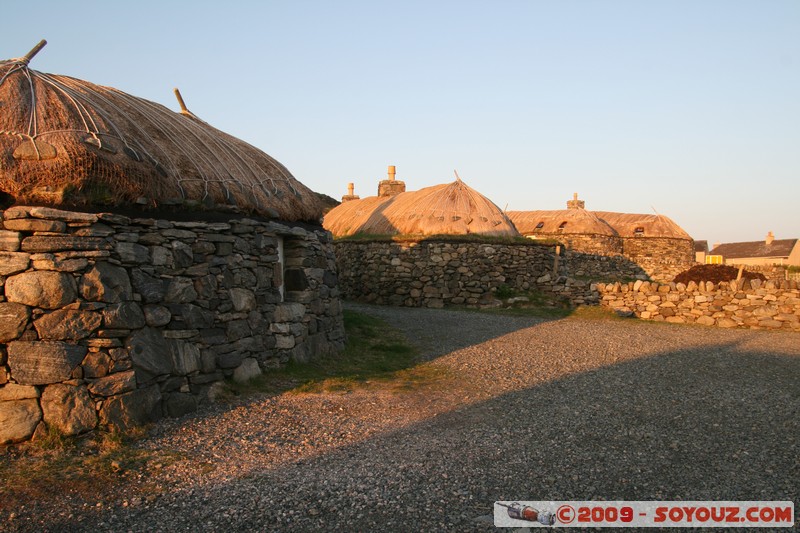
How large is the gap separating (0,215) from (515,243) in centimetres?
1517

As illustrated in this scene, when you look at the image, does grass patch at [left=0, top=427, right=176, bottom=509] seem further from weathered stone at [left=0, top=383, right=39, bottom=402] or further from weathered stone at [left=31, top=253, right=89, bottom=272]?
weathered stone at [left=31, top=253, right=89, bottom=272]

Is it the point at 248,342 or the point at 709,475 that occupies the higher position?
the point at 248,342

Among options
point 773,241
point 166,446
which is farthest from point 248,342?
point 773,241

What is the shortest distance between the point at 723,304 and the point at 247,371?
41.7 feet

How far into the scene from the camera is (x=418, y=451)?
5.91 meters

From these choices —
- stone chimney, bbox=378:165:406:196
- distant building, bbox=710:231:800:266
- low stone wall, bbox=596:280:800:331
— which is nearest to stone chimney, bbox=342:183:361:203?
stone chimney, bbox=378:165:406:196

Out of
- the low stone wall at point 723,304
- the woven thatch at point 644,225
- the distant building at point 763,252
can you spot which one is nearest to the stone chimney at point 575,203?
the woven thatch at point 644,225

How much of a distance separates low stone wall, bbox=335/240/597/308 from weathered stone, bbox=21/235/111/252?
12525mm

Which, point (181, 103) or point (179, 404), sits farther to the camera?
point (181, 103)

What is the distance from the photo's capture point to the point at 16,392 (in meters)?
6.05

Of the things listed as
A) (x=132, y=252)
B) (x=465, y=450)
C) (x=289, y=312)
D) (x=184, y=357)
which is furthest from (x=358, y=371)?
(x=132, y=252)

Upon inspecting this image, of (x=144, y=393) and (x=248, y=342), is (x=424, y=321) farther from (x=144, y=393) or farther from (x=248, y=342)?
(x=144, y=393)

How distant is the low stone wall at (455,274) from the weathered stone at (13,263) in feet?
42.7

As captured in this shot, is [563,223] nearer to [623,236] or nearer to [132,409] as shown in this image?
[623,236]
